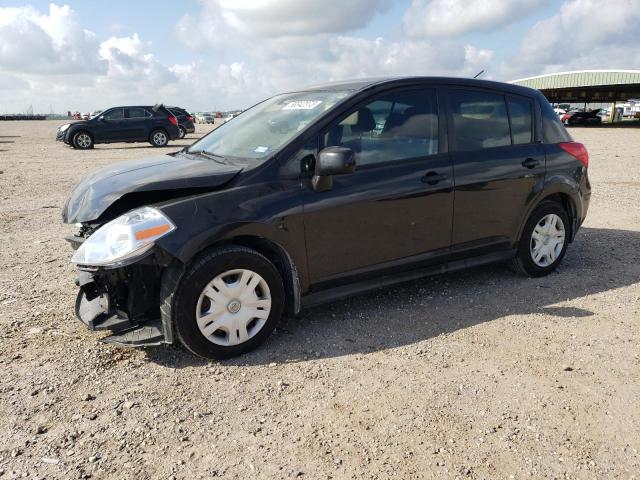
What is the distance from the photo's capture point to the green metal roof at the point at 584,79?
40.7 m

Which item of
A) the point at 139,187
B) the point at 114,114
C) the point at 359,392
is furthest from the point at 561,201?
the point at 114,114

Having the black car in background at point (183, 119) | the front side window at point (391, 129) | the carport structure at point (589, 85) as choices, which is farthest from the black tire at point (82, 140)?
the carport structure at point (589, 85)

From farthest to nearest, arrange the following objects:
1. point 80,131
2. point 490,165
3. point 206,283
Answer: point 80,131 → point 490,165 → point 206,283

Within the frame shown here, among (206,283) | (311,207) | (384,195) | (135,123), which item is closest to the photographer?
(206,283)

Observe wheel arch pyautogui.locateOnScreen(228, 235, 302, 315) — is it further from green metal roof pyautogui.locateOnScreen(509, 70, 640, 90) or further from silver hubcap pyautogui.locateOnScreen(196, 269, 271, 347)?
green metal roof pyautogui.locateOnScreen(509, 70, 640, 90)

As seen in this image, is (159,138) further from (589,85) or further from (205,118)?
(205,118)

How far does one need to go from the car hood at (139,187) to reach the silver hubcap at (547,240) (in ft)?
9.69

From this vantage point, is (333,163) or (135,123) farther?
(135,123)

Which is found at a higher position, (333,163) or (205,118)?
(205,118)

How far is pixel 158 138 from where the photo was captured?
832 inches

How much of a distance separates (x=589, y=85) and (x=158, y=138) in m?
37.6

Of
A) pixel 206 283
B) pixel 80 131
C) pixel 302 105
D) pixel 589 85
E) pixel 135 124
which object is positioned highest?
pixel 589 85

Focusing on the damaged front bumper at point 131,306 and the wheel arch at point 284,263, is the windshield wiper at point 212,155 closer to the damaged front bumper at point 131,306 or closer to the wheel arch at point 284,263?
the wheel arch at point 284,263

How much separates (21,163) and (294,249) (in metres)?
14.4
